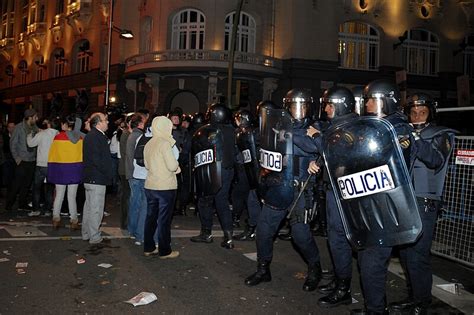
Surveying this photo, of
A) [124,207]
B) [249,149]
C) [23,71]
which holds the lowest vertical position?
[124,207]

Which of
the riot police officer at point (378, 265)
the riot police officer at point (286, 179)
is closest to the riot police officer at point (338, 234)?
the riot police officer at point (286, 179)

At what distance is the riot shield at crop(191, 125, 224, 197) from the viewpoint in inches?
268

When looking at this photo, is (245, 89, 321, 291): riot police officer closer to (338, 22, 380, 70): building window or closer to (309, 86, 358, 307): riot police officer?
(309, 86, 358, 307): riot police officer

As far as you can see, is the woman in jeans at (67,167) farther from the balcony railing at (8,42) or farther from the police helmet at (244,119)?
the balcony railing at (8,42)

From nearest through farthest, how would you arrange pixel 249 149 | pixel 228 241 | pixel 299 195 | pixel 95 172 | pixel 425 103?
pixel 425 103, pixel 299 195, pixel 95 172, pixel 228 241, pixel 249 149

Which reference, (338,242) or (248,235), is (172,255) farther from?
(338,242)

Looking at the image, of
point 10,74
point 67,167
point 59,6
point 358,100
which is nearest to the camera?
point 358,100

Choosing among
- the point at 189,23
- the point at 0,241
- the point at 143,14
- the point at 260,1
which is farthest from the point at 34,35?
the point at 0,241

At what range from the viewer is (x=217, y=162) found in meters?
6.84

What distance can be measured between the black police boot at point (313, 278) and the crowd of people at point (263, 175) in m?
0.01

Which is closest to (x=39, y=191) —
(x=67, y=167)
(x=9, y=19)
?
(x=67, y=167)

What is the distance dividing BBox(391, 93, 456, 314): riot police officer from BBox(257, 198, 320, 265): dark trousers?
3.52ft

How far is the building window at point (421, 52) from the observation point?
3109 centimetres

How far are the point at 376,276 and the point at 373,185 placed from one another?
31.2 inches
